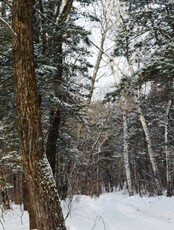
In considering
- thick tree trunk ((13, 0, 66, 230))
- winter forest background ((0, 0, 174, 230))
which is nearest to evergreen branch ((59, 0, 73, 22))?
winter forest background ((0, 0, 174, 230))

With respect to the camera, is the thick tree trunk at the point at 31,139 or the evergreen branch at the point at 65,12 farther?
the evergreen branch at the point at 65,12

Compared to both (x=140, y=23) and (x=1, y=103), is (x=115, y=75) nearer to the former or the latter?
(x=140, y=23)

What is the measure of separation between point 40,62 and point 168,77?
9.81 ft

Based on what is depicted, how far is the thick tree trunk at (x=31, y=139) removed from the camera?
17.3ft

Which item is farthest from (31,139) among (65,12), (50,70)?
(65,12)

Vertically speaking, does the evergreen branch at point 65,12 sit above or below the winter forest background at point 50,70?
above

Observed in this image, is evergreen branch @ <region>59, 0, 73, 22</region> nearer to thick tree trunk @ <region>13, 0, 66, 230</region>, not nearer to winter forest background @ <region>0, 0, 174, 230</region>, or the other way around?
winter forest background @ <region>0, 0, 174, 230</region>

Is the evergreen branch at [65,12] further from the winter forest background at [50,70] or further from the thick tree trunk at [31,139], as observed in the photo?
the thick tree trunk at [31,139]

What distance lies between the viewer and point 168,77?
29.0 ft

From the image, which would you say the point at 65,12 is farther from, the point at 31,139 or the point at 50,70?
the point at 31,139

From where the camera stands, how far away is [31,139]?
5.33 metres

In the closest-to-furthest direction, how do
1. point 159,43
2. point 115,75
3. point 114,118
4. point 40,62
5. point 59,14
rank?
point 40,62 → point 59,14 → point 159,43 → point 115,75 → point 114,118

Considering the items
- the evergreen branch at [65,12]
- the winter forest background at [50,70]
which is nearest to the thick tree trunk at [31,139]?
the winter forest background at [50,70]

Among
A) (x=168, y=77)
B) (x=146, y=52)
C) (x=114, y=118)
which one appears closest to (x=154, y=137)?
(x=114, y=118)
